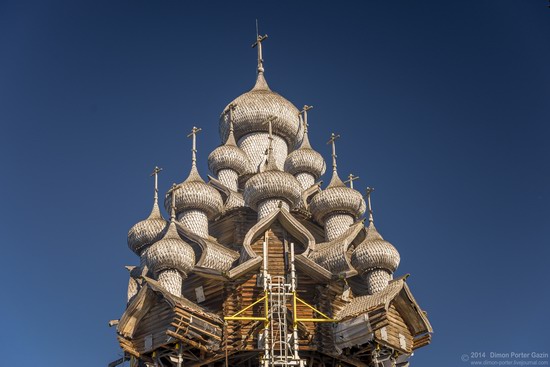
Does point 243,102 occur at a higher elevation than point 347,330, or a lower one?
higher

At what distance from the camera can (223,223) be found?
80.3 feet

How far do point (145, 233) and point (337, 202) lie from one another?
17.4 feet

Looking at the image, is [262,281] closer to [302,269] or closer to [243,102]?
[302,269]

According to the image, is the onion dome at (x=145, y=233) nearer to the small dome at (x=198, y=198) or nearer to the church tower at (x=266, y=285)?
the church tower at (x=266, y=285)

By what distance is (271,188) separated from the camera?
22.3 metres

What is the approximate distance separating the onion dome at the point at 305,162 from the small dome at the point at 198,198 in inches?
140

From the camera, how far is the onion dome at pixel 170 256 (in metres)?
20.7

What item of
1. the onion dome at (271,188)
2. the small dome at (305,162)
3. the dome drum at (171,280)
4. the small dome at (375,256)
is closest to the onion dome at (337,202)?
the onion dome at (271,188)

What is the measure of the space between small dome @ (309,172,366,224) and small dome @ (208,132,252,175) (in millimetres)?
3142

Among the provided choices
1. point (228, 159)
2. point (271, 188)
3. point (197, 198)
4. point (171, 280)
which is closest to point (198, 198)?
point (197, 198)

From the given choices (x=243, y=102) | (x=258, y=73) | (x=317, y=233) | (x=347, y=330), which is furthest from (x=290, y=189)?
(x=258, y=73)

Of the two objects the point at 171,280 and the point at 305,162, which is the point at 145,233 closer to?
the point at 171,280

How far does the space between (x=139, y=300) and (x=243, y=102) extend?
9856mm

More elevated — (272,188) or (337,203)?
(337,203)
